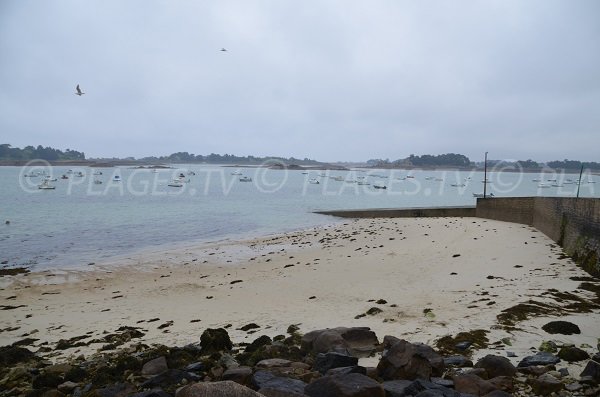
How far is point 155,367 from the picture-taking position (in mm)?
5324

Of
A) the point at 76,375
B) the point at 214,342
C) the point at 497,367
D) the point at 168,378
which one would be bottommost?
the point at 76,375

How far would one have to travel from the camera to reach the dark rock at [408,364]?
4418 mm

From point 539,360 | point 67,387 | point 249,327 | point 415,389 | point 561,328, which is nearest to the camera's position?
point 415,389

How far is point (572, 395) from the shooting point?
3.97m

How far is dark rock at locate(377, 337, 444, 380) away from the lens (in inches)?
174

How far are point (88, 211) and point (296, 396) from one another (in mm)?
38780

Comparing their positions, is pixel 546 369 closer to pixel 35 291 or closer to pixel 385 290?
pixel 385 290

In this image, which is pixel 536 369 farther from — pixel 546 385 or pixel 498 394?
pixel 498 394

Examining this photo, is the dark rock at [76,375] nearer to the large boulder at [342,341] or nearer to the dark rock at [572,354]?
the large boulder at [342,341]

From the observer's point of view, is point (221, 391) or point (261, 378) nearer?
point (221, 391)

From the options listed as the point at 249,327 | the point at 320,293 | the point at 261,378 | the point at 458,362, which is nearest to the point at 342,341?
the point at 458,362

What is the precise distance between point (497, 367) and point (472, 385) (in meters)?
0.62

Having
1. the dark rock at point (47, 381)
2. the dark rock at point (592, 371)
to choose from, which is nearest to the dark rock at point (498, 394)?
the dark rock at point (592, 371)

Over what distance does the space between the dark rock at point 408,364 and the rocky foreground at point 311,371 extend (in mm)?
11
